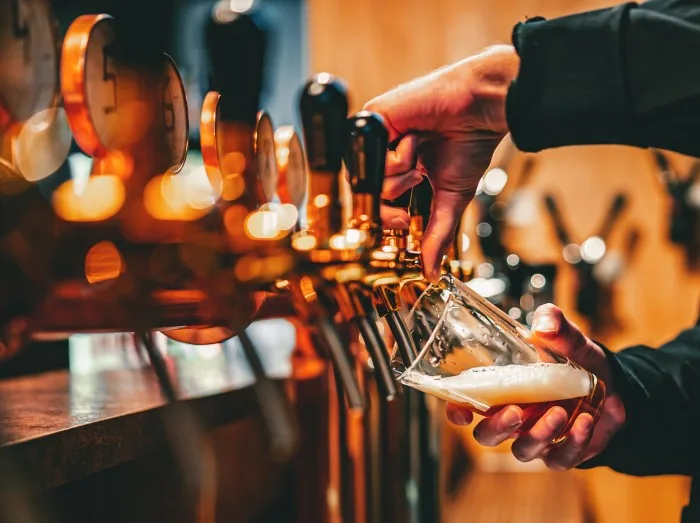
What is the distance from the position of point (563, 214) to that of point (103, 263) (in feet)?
9.72

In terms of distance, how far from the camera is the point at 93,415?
888 mm

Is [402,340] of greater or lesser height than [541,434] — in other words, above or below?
above

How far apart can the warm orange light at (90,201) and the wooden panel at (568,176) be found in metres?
2.45

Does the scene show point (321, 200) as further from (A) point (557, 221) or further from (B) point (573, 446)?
(A) point (557, 221)

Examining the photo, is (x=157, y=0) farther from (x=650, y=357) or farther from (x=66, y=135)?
(x=650, y=357)

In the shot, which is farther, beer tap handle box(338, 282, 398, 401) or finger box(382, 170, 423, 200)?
finger box(382, 170, 423, 200)

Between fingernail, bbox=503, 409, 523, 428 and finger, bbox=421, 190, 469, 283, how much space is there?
0.16m

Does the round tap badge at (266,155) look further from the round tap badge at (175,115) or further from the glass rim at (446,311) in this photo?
the glass rim at (446,311)

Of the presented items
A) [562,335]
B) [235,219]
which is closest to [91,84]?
[235,219]

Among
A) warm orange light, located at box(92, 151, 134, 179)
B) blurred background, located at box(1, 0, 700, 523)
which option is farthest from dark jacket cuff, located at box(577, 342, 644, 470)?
blurred background, located at box(1, 0, 700, 523)

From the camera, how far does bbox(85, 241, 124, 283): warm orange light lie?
1.59ft

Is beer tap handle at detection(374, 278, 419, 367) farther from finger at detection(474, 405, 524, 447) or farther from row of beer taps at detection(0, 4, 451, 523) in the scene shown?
finger at detection(474, 405, 524, 447)

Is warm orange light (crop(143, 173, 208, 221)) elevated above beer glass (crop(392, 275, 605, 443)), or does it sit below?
above

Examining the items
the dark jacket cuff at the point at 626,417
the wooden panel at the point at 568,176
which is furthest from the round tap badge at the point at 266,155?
the wooden panel at the point at 568,176
